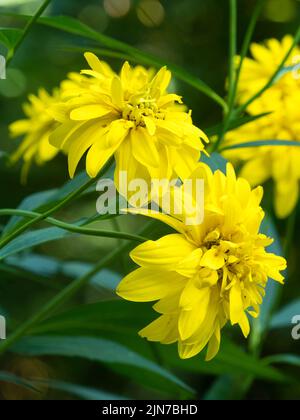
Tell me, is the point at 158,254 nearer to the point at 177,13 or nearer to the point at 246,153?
the point at 246,153

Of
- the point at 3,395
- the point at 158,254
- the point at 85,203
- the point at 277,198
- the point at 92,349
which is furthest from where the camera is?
the point at 85,203

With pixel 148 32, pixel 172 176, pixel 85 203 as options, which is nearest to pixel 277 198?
pixel 172 176

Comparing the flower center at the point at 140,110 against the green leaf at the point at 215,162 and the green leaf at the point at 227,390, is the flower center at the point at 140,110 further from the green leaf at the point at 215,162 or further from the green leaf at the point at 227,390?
the green leaf at the point at 227,390

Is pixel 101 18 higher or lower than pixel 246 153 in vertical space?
higher

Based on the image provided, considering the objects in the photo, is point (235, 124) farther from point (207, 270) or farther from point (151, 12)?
point (151, 12)

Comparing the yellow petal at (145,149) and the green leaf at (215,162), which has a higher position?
the green leaf at (215,162)

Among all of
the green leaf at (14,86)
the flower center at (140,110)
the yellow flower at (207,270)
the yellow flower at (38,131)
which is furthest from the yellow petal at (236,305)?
the green leaf at (14,86)

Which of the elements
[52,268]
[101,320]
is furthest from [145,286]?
[52,268]
